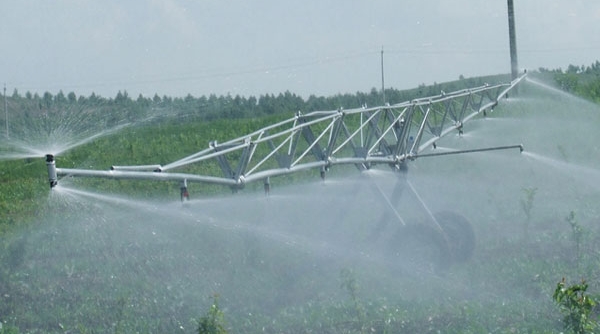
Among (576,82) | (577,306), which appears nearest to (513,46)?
(576,82)

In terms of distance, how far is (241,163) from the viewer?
10.5 m

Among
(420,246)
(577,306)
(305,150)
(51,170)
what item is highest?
(51,170)

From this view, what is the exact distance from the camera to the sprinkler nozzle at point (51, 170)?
8141mm

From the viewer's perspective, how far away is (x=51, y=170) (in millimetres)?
8250

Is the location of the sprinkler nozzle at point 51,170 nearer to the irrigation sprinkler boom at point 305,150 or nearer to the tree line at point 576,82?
the irrigation sprinkler boom at point 305,150

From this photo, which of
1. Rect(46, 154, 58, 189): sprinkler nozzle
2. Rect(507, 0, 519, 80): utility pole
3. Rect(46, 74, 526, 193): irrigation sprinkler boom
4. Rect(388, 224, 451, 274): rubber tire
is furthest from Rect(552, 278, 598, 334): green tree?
Rect(507, 0, 519, 80): utility pole

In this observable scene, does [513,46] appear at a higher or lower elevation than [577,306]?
higher

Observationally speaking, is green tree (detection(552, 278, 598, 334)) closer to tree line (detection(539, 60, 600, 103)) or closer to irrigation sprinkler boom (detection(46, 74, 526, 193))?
irrigation sprinkler boom (detection(46, 74, 526, 193))

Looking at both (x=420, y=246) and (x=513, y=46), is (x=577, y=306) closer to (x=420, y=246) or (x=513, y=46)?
(x=420, y=246)

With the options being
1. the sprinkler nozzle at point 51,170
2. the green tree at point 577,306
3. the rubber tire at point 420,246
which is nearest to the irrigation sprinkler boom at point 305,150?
the sprinkler nozzle at point 51,170

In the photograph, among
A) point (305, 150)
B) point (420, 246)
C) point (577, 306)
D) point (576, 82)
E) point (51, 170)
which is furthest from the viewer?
point (576, 82)

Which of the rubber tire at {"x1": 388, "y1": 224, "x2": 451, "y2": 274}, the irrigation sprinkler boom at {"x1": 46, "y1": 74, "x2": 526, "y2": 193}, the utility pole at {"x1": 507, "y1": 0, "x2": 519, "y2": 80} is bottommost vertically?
the rubber tire at {"x1": 388, "y1": 224, "x2": 451, "y2": 274}

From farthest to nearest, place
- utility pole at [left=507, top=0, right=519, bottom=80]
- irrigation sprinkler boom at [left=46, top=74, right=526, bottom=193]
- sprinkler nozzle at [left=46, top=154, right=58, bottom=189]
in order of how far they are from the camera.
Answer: utility pole at [left=507, top=0, right=519, bottom=80], irrigation sprinkler boom at [left=46, top=74, right=526, bottom=193], sprinkler nozzle at [left=46, top=154, right=58, bottom=189]

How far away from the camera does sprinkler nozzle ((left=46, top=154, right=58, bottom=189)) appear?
8141 millimetres
